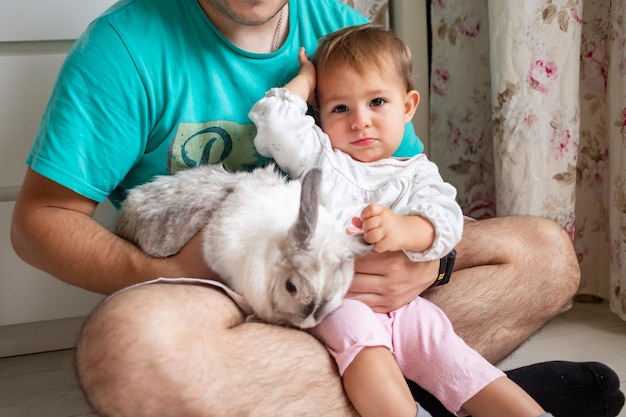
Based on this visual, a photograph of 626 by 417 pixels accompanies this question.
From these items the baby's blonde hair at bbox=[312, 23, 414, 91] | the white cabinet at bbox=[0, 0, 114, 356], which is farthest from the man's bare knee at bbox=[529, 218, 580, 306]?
the white cabinet at bbox=[0, 0, 114, 356]

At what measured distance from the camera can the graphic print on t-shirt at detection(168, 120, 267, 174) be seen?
1259 mm

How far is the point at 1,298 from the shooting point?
156cm

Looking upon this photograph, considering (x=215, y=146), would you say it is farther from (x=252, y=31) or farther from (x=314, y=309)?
(x=314, y=309)

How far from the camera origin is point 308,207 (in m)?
0.90

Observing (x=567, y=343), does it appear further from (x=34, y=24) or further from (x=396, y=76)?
(x=34, y=24)

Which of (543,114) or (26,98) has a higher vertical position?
(26,98)

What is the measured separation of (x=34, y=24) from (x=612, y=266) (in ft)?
5.00

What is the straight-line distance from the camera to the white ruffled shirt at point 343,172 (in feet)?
3.74

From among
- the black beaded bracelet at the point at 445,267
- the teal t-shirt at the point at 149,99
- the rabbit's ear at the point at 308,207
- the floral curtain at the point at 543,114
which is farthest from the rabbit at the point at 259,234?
the floral curtain at the point at 543,114

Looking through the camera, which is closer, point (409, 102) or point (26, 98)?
point (409, 102)

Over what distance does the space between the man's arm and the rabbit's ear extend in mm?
238

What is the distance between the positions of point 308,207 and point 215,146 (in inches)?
17.5

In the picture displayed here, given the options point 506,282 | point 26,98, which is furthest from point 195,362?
point 26,98

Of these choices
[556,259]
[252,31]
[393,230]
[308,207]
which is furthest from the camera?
[556,259]
